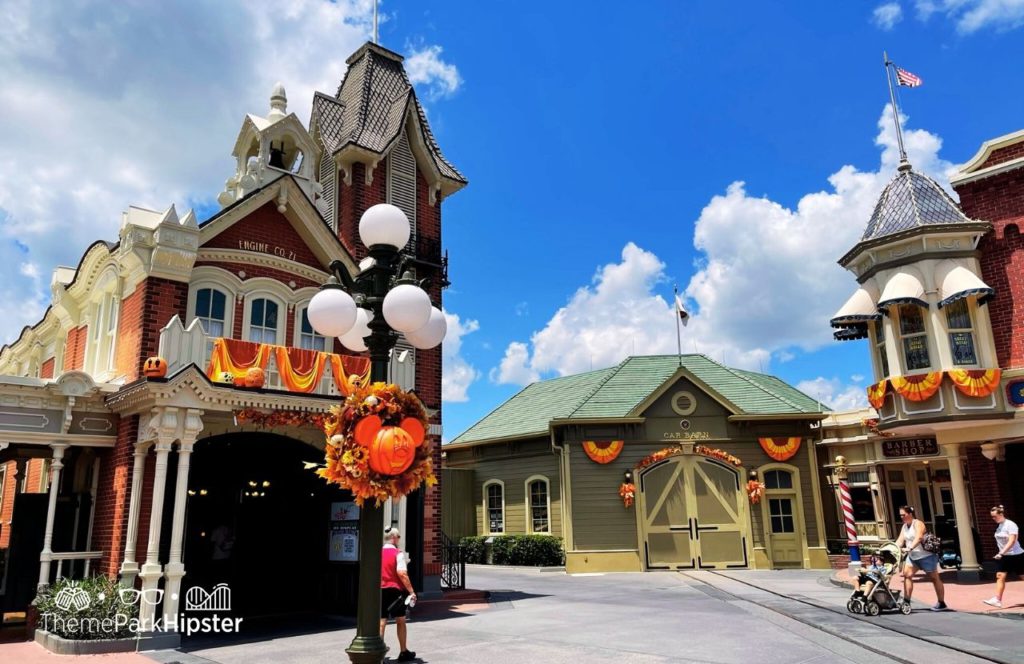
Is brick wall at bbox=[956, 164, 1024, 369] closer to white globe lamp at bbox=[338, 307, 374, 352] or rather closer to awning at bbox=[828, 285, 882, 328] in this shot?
awning at bbox=[828, 285, 882, 328]

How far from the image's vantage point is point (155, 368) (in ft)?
38.5

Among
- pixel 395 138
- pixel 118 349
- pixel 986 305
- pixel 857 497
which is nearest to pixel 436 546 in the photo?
pixel 118 349

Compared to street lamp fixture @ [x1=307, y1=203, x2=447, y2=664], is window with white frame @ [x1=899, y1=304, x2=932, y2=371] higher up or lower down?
higher up

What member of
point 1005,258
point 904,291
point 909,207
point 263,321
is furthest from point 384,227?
point 1005,258

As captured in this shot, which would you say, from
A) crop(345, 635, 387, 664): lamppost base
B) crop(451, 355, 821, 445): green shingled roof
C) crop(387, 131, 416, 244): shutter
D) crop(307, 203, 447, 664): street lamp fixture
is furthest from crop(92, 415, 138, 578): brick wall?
crop(451, 355, 821, 445): green shingled roof

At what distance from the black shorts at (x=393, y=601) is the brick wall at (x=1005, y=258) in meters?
14.1

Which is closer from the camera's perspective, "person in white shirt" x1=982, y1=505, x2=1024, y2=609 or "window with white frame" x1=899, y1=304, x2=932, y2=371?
"person in white shirt" x1=982, y1=505, x2=1024, y2=609

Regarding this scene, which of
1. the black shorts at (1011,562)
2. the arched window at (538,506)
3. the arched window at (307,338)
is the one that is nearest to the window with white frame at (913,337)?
the black shorts at (1011,562)

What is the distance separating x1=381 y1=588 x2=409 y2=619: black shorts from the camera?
30.8 ft

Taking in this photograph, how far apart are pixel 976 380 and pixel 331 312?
48.8 ft

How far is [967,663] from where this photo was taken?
8352 mm

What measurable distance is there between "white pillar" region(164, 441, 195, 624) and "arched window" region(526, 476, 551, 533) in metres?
15.2

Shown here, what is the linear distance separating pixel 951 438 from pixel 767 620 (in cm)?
724

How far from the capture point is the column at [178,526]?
447 inches
